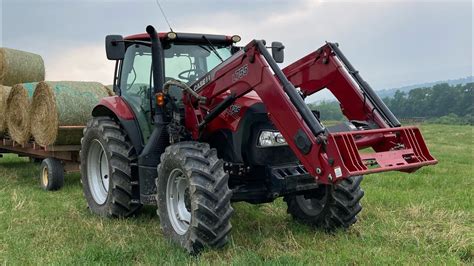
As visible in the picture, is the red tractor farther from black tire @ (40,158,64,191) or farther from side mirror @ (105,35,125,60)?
black tire @ (40,158,64,191)

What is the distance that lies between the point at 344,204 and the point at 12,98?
6.62m

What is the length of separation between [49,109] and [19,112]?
1077mm

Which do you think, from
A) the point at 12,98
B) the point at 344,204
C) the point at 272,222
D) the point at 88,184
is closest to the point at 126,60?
the point at 88,184

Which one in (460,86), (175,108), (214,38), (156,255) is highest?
(214,38)

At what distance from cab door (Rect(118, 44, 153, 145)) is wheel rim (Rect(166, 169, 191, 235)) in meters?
1.00

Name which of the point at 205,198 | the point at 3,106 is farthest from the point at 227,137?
the point at 3,106

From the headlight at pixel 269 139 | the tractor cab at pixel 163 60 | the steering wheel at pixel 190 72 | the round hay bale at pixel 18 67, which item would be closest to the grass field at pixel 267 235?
the headlight at pixel 269 139

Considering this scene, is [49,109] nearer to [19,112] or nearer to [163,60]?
[19,112]

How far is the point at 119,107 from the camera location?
5.98m

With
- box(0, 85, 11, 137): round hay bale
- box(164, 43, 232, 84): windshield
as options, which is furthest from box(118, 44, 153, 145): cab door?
box(0, 85, 11, 137): round hay bale

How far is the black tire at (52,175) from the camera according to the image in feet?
27.0

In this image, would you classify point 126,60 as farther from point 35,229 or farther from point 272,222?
point 272,222

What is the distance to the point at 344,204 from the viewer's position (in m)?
5.20

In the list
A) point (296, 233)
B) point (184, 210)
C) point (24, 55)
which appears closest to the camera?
point (184, 210)
